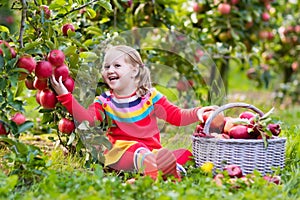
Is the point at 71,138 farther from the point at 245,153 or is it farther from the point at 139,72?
the point at 245,153

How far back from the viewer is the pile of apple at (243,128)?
A: 8.38 ft

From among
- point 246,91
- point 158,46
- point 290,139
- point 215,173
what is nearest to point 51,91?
point 215,173

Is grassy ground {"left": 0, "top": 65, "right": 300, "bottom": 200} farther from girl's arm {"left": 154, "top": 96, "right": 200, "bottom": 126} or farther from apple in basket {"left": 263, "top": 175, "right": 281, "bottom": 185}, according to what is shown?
girl's arm {"left": 154, "top": 96, "right": 200, "bottom": 126}

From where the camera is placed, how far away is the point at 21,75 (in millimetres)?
2357

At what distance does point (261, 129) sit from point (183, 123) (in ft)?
1.58

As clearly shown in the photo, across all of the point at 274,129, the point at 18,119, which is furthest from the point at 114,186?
the point at 274,129

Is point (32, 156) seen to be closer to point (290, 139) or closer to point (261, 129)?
point (261, 129)

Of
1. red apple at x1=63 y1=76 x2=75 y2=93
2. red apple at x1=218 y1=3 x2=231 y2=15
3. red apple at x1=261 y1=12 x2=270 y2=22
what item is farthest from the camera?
red apple at x1=261 y1=12 x2=270 y2=22

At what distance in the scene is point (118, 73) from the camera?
8.95 feet

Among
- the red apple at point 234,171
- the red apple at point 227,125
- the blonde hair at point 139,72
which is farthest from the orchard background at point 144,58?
the red apple at point 227,125

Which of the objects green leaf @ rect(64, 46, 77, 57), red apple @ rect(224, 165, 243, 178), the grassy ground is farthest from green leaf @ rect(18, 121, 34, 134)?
red apple @ rect(224, 165, 243, 178)

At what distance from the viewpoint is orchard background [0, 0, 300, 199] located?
2.16 metres

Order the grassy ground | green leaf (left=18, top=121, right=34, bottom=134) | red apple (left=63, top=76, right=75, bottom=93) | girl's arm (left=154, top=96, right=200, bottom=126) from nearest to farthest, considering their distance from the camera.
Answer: the grassy ground → green leaf (left=18, top=121, right=34, bottom=134) → red apple (left=63, top=76, right=75, bottom=93) → girl's arm (left=154, top=96, right=200, bottom=126)

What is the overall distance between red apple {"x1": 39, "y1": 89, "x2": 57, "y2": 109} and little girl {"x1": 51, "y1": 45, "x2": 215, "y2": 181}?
37 mm
